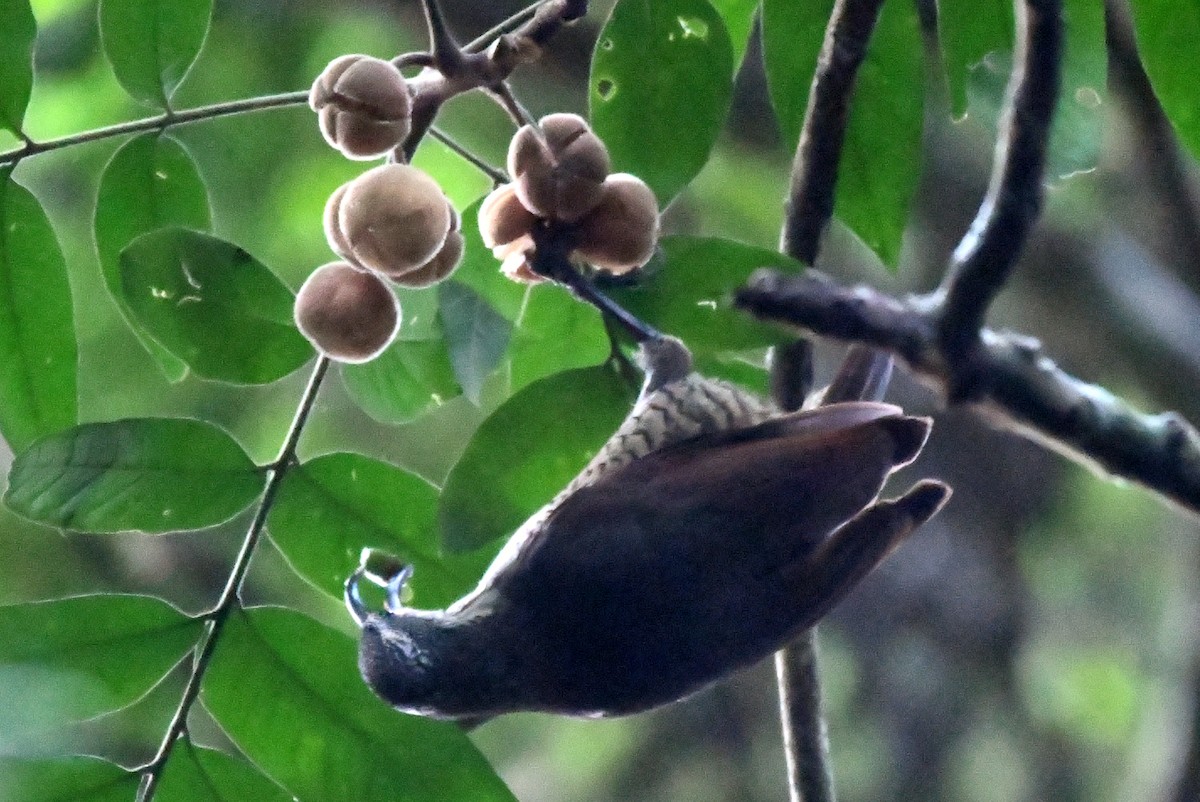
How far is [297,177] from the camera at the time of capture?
11.1 feet

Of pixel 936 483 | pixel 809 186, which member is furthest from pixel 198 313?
pixel 936 483

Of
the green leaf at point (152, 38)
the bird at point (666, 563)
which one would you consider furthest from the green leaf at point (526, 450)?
the green leaf at point (152, 38)

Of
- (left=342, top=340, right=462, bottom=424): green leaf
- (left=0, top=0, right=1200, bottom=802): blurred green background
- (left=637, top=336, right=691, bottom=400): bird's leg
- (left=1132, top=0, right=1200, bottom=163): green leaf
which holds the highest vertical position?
(left=1132, top=0, right=1200, bottom=163): green leaf

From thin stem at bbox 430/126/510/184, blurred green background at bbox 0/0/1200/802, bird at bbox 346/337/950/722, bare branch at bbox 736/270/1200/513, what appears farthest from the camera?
blurred green background at bbox 0/0/1200/802

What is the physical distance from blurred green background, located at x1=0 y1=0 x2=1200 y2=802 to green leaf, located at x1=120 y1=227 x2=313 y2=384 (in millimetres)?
671

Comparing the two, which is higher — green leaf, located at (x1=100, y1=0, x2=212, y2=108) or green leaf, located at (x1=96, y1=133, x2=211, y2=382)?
green leaf, located at (x1=100, y1=0, x2=212, y2=108)

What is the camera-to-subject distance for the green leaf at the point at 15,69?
1.38 metres

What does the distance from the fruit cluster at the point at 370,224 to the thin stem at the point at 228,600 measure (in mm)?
65

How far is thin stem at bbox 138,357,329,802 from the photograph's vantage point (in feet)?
4.37

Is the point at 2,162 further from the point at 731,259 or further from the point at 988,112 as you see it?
the point at 988,112

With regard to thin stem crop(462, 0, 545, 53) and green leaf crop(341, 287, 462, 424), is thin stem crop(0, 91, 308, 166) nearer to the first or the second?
thin stem crop(462, 0, 545, 53)

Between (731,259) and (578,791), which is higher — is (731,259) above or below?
above

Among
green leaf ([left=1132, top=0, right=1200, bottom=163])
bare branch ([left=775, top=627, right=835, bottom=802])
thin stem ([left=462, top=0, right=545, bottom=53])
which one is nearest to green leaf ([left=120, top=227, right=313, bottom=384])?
thin stem ([left=462, top=0, right=545, bottom=53])

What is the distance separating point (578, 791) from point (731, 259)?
11.0 feet
